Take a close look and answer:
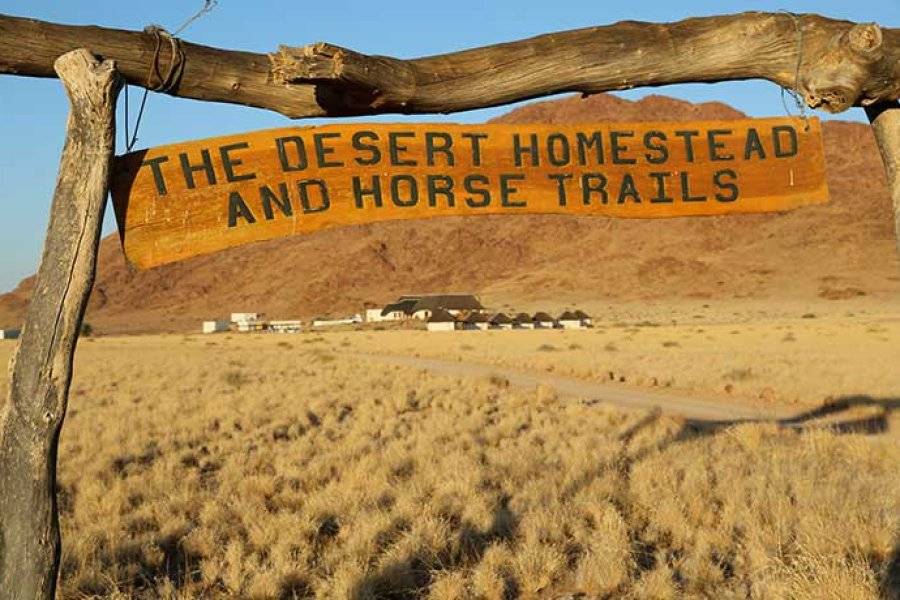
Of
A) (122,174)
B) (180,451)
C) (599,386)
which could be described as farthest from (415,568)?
(599,386)

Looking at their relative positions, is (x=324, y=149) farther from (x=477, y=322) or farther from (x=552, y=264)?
(x=552, y=264)

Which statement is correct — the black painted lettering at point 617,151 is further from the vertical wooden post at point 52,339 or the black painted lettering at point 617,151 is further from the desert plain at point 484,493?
the desert plain at point 484,493

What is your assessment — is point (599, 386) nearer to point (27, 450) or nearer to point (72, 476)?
point (72, 476)

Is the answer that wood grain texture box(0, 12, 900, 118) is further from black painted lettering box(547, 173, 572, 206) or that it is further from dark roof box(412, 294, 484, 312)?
dark roof box(412, 294, 484, 312)

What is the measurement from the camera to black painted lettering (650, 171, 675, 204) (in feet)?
13.8

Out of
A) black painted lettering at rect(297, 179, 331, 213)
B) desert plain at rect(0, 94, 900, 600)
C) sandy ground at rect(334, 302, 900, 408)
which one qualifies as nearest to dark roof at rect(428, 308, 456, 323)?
sandy ground at rect(334, 302, 900, 408)

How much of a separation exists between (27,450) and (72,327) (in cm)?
49

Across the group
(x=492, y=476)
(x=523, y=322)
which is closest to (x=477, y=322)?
(x=523, y=322)

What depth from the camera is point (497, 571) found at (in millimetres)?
6422

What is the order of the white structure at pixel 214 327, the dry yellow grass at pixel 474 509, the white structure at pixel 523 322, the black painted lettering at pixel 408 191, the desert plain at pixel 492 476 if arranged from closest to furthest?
1. the black painted lettering at pixel 408 191
2. the dry yellow grass at pixel 474 509
3. the desert plain at pixel 492 476
4. the white structure at pixel 523 322
5. the white structure at pixel 214 327

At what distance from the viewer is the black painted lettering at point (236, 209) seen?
3.91m

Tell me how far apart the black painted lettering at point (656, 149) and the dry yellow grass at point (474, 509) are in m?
2.90

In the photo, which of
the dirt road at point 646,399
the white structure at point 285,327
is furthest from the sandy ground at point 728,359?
the white structure at point 285,327

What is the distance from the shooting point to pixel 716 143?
4.25m
